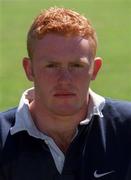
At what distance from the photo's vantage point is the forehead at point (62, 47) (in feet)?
10.3

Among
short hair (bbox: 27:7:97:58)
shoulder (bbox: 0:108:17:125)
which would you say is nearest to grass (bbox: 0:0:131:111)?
shoulder (bbox: 0:108:17:125)

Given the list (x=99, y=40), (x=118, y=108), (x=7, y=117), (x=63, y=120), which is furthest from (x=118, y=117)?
(x=99, y=40)

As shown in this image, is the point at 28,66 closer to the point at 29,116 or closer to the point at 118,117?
the point at 29,116

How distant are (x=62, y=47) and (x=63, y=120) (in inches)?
13.1

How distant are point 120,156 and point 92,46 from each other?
0.49 m

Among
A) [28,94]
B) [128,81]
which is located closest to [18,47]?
[128,81]

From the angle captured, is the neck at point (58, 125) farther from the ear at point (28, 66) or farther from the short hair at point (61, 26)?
the short hair at point (61, 26)

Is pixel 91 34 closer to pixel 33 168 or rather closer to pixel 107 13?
pixel 33 168

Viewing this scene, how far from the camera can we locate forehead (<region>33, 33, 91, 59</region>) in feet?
10.3

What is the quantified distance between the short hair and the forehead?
0.8 inches

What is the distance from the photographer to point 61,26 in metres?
A: 3.17

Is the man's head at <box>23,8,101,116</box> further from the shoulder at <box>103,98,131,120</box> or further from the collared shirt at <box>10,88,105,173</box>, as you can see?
the shoulder at <box>103,98,131,120</box>

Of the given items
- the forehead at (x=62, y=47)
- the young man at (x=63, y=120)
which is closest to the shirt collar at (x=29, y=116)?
the young man at (x=63, y=120)

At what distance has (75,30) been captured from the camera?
3.17m
